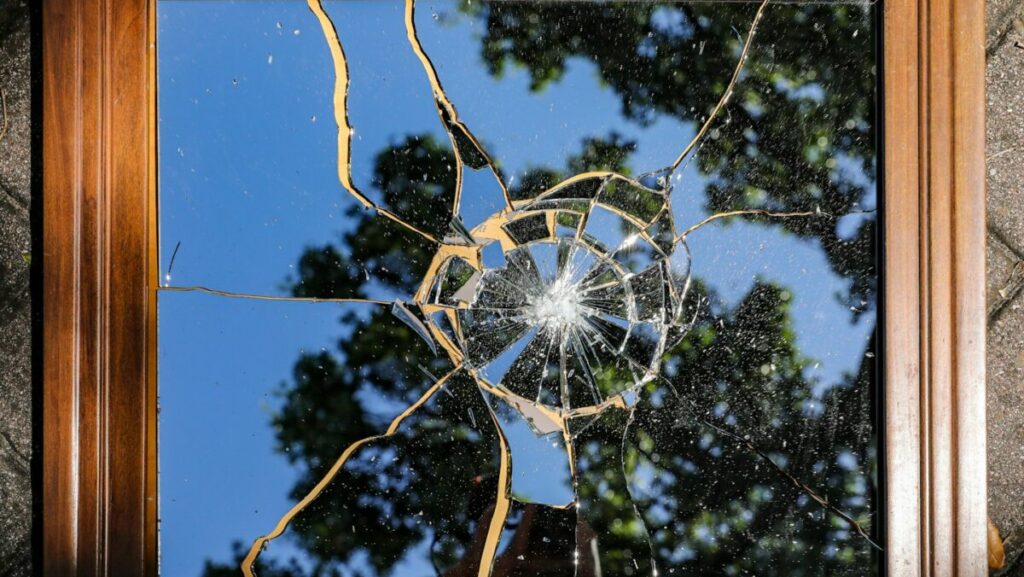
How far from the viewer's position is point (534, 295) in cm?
86

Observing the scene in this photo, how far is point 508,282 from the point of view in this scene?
2.83 feet

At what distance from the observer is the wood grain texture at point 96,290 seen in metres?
0.84

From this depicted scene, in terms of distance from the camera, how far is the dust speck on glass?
86 centimetres

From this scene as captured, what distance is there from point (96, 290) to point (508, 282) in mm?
504

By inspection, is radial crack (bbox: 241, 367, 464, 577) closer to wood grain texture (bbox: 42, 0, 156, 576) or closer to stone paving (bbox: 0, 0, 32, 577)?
wood grain texture (bbox: 42, 0, 156, 576)

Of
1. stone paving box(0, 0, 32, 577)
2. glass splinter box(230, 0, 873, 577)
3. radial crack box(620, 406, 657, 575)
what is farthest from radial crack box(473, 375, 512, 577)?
stone paving box(0, 0, 32, 577)

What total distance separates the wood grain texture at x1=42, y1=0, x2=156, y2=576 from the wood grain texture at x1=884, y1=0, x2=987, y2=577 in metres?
0.92

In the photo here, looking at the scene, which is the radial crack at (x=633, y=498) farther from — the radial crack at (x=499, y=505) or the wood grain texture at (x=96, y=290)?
the wood grain texture at (x=96, y=290)

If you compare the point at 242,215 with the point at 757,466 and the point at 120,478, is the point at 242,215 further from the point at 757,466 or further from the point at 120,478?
the point at 757,466

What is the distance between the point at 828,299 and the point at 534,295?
37 centimetres

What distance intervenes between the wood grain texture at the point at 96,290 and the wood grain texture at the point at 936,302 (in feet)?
3.02

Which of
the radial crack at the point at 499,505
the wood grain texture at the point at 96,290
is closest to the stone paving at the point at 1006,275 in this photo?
the radial crack at the point at 499,505

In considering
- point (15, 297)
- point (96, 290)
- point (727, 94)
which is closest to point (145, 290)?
point (96, 290)

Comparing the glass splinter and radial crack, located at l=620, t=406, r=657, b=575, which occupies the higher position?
the glass splinter
